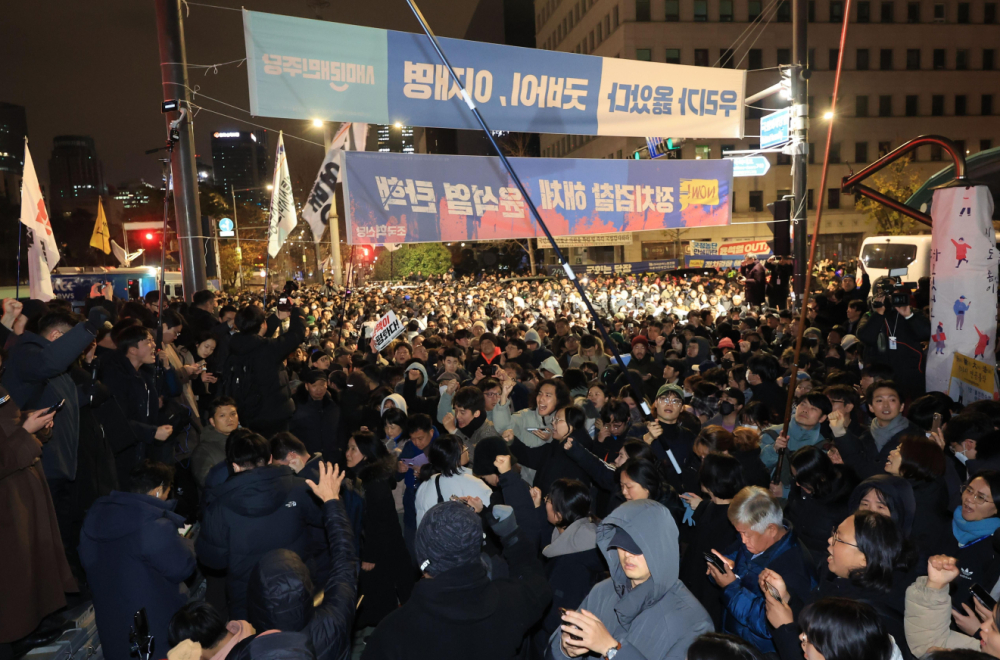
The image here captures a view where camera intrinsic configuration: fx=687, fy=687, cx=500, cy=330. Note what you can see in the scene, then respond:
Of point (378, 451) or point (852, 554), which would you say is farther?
point (378, 451)

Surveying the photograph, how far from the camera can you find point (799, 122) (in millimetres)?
9438

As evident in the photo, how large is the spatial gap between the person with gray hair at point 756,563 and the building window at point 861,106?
56.2m

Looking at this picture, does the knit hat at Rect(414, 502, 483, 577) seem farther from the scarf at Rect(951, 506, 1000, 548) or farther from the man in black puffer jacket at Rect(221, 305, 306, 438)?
the man in black puffer jacket at Rect(221, 305, 306, 438)

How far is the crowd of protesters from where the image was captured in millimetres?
2715

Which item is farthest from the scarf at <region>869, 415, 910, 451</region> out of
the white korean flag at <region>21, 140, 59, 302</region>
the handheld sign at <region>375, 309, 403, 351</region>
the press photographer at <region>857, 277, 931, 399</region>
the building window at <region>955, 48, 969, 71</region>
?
the building window at <region>955, 48, 969, 71</region>

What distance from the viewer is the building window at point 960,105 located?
169 ft

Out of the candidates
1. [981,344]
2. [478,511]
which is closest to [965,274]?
[981,344]

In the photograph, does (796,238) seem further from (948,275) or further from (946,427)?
(946,427)

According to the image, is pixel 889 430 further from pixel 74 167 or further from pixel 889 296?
pixel 74 167

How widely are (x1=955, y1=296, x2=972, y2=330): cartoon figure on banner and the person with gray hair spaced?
4102 millimetres

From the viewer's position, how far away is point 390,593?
512 centimetres

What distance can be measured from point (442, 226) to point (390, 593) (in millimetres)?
4206

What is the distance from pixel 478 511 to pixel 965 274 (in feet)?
16.8

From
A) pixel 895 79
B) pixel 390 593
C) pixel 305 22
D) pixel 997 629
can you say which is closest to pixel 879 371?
pixel 997 629
